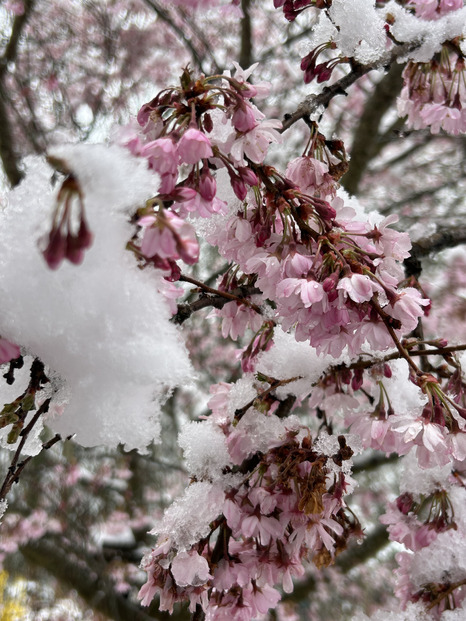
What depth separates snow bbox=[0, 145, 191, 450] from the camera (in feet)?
1.78

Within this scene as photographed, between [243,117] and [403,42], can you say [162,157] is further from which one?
[403,42]

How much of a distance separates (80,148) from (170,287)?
0.82 feet

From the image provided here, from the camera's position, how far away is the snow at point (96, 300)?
0.54m

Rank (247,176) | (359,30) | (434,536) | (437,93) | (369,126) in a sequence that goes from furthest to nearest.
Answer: (369,126), (437,93), (434,536), (359,30), (247,176)

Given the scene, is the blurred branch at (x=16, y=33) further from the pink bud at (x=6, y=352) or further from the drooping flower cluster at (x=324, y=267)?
the pink bud at (x=6, y=352)

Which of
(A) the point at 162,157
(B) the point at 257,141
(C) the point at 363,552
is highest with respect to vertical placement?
(B) the point at 257,141

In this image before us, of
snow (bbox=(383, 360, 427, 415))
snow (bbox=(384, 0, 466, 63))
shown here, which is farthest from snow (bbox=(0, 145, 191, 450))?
snow (bbox=(384, 0, 466, 63))

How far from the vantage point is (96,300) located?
552 millimetres

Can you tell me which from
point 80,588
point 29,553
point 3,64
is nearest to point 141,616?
point 80,588

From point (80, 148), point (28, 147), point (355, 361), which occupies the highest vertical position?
point (28, 147)

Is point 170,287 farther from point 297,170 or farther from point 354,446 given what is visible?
point 354,446

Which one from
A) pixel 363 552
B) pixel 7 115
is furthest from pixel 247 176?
pixel 363 552

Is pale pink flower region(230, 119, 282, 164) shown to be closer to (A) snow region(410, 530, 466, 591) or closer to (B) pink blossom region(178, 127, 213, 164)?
(B) pink blossom region(178, 127, 213, 164)

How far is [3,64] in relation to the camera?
3027 mm
